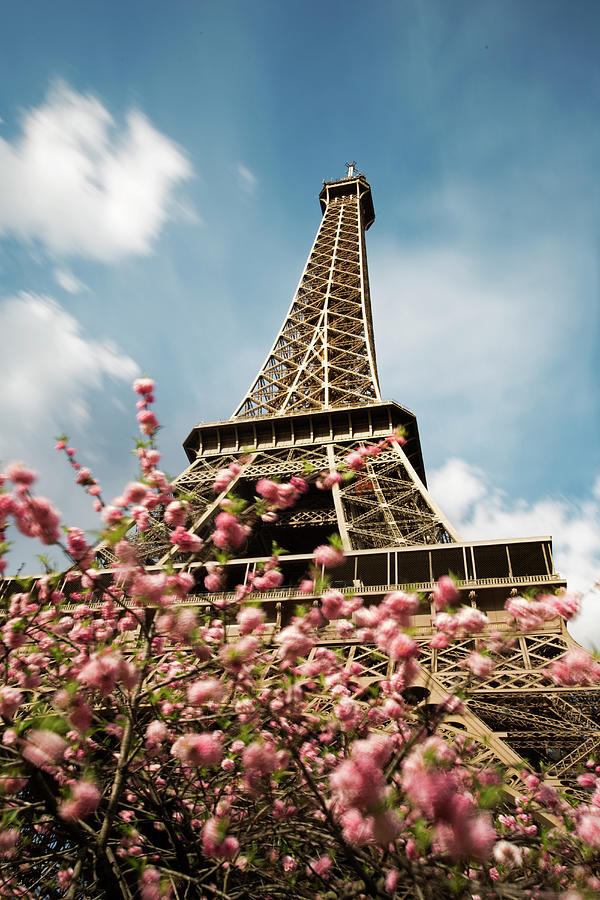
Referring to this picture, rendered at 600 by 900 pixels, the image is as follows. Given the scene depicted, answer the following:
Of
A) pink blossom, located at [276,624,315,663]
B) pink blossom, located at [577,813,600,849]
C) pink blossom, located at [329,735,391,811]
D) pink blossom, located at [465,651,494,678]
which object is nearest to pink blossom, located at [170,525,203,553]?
pink blossom, located at [276,624,315,663]

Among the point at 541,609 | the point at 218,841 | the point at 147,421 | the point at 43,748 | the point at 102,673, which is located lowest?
the point at 218,841

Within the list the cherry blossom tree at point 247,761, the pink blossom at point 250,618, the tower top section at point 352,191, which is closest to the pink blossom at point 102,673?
the cherry blossom tree at point 247,761

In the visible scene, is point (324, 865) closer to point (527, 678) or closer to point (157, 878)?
point (157, 878)

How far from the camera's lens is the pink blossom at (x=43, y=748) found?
→ 10.8 ft

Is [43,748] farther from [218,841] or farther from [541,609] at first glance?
[541,609]

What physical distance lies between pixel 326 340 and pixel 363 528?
19.4 metres

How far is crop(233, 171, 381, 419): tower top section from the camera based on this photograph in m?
31.9

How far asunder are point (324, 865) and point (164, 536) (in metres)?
16.3

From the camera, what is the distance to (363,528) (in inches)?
814

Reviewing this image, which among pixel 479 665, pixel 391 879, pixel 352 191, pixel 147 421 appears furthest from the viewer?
pixel 352 191

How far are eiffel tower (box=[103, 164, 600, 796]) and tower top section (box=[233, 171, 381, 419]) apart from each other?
120mm

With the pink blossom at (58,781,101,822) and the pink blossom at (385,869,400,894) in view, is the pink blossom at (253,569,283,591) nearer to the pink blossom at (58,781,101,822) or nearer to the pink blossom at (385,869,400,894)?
the pink blossom at (385,869,400,894)

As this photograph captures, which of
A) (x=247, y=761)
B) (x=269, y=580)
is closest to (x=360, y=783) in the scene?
(x=247, y=761)

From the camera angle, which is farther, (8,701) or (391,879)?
(8,701)
